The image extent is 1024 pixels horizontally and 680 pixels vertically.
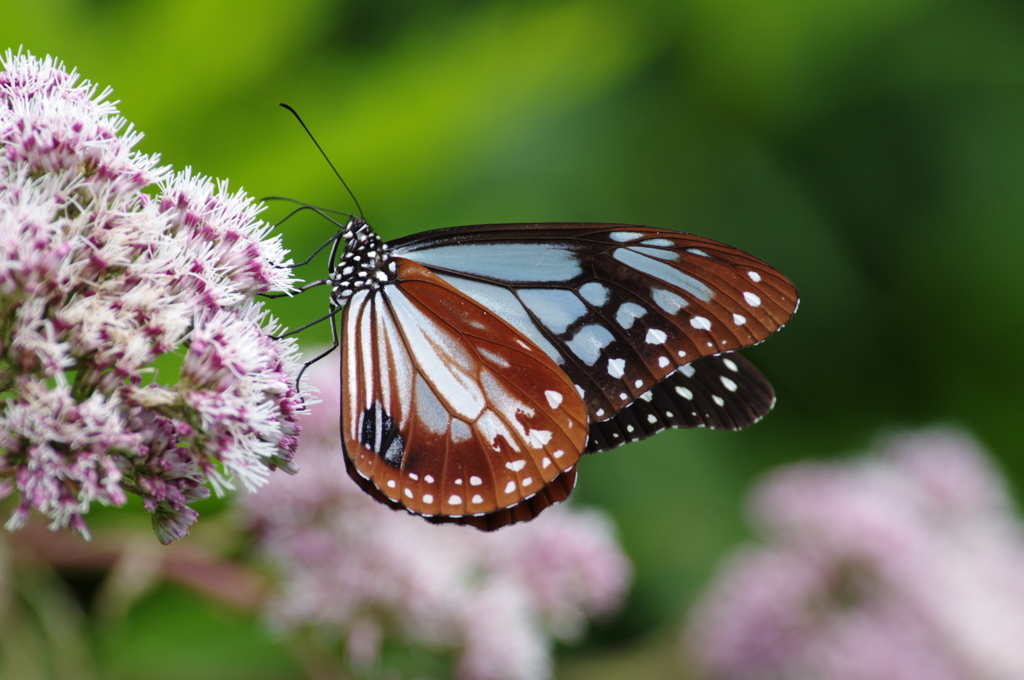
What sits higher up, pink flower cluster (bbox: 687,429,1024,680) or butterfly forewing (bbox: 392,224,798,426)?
butterfly forewing (bbox: 392,224,798,426)

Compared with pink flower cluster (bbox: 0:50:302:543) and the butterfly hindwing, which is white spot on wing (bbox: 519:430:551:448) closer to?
the butterfly hindwing

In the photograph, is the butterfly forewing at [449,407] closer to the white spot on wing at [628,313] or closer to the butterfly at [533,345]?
the butterfly at [533,345]

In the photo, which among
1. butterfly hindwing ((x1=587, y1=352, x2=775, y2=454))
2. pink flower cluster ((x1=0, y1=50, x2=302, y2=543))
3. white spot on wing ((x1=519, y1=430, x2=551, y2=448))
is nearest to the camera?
pink flower cluster ((x1=0, y1=50, x2=302, y2=543))

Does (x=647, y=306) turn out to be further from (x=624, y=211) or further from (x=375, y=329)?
(x=624, y=211)

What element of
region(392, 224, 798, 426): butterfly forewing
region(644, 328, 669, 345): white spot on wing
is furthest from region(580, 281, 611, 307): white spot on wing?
region(644, 328, 669, 345): white spot on wing

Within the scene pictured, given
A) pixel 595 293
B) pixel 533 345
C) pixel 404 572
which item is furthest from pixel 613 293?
pixel 404 572

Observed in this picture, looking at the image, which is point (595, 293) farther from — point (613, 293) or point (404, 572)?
point (404, 572)

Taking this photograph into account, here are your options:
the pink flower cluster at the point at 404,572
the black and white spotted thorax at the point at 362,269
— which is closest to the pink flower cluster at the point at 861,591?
the pink flower cluster at the point at 404,572
